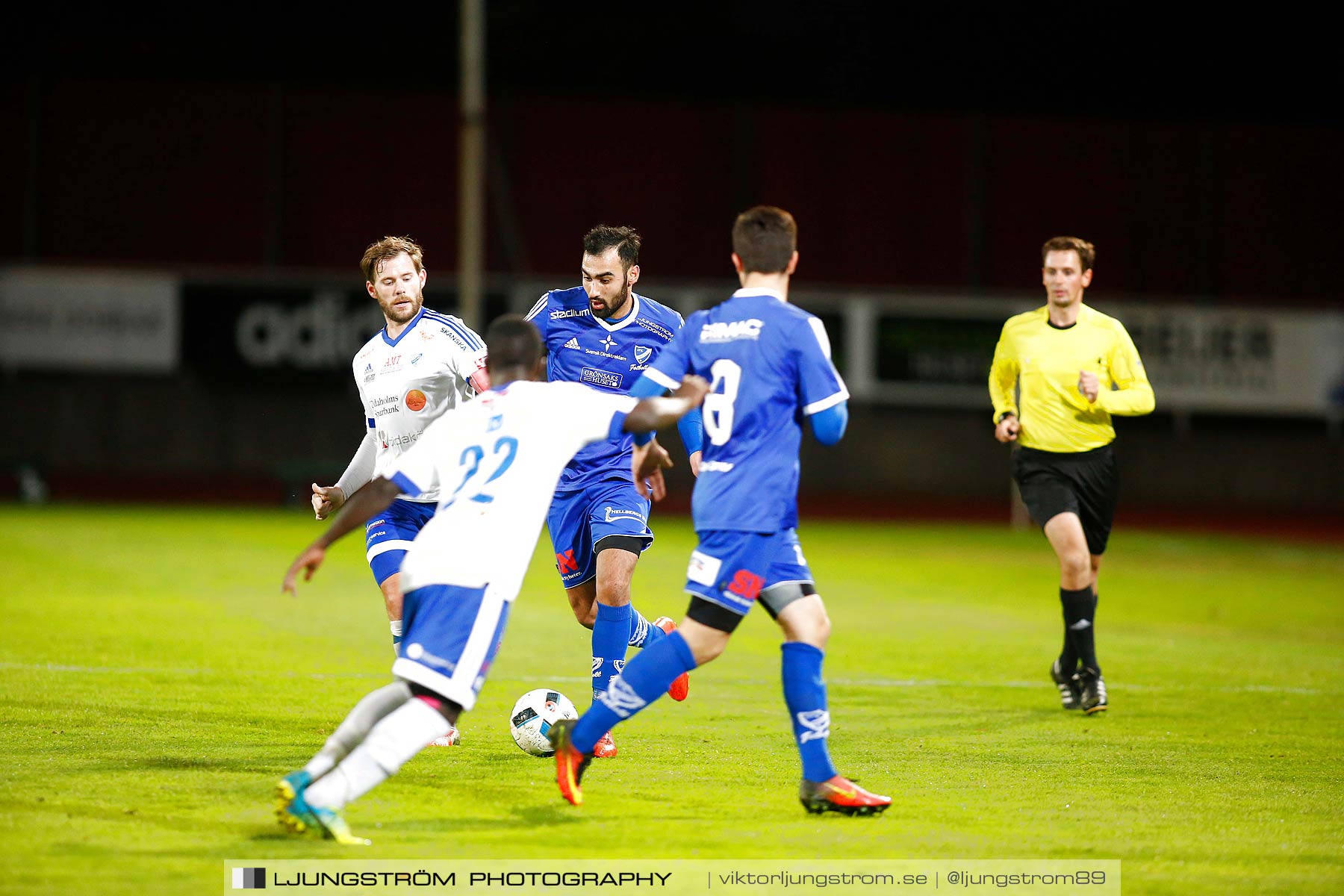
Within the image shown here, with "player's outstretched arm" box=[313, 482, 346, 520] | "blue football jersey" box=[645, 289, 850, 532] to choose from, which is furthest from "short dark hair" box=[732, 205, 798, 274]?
"player's outstretched arm" box=[313, 482, 346, 520]

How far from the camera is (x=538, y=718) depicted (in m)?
6.33

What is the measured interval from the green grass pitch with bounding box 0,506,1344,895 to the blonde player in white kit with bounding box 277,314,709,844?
0.97 feet

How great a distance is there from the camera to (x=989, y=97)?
34.0 metres

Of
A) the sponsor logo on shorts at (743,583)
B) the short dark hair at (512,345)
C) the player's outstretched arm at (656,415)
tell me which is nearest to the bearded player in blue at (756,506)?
the sponsor logo on shorts at (743,583)

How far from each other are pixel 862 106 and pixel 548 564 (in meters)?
21.3

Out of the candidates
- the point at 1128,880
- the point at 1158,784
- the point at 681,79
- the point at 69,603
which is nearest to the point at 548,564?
the point at 69,603

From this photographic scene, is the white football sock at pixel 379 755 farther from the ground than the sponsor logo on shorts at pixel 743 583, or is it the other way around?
the sponsor logo on shorts at pixel 743 583

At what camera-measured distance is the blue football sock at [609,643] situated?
669cm

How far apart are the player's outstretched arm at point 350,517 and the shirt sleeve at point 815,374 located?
1.51 meters

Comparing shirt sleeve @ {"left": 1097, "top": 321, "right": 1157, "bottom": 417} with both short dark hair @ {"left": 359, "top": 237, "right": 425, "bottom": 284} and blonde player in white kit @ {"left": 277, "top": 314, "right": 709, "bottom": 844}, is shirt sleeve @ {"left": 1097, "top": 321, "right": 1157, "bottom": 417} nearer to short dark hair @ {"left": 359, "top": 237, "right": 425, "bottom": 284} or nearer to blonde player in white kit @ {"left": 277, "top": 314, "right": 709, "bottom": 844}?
blonde player in white kit @ {"left": 277, "top": 314, "right": 709, "bottom": 844}

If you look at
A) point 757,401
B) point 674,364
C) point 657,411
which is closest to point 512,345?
point 657,411

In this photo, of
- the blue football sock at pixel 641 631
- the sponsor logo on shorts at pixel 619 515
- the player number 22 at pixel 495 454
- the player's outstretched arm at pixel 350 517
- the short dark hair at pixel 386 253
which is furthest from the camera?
the blue football sock at pixel 641 631

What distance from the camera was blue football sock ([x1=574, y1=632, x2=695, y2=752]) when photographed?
17.2 ft

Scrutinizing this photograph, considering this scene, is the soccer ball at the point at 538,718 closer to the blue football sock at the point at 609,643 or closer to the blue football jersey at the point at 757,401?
the blue football sock at the point at 609,643
